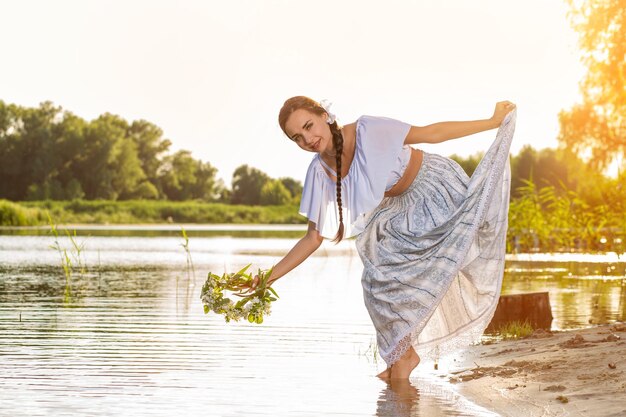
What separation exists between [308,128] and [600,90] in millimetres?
23716

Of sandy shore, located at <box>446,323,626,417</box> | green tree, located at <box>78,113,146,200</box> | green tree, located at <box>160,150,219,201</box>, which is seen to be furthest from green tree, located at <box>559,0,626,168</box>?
green tree, located at <box>160,150,219,201</box>

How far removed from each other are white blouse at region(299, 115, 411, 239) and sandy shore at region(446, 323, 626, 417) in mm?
1286

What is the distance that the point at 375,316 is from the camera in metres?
6.72

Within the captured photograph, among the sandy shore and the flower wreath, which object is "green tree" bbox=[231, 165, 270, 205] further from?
the flower wreath

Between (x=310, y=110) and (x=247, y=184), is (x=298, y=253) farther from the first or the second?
(x=247, y=184)

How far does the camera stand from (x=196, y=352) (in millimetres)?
8430

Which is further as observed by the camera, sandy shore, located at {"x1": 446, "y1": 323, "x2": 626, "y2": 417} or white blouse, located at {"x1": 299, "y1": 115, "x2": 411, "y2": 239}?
white blouse, located at {"x1": 299, "y1": 115, "x2": 411, "y2": 239}

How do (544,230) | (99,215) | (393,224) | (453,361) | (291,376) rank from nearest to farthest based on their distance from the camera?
1. (393,224)
2. (291,376)
3. (453,361)
4. (544,230)
5. (99,215)

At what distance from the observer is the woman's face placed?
20.3ft

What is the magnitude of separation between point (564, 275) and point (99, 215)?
164 ft

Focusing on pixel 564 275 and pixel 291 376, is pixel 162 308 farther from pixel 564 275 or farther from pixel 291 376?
pixel 564 275

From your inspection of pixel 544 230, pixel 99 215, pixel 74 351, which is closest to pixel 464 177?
pixel 74 351

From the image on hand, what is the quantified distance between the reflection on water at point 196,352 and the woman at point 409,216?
49 cm

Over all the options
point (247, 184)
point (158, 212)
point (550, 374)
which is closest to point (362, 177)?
point (550, 374)
